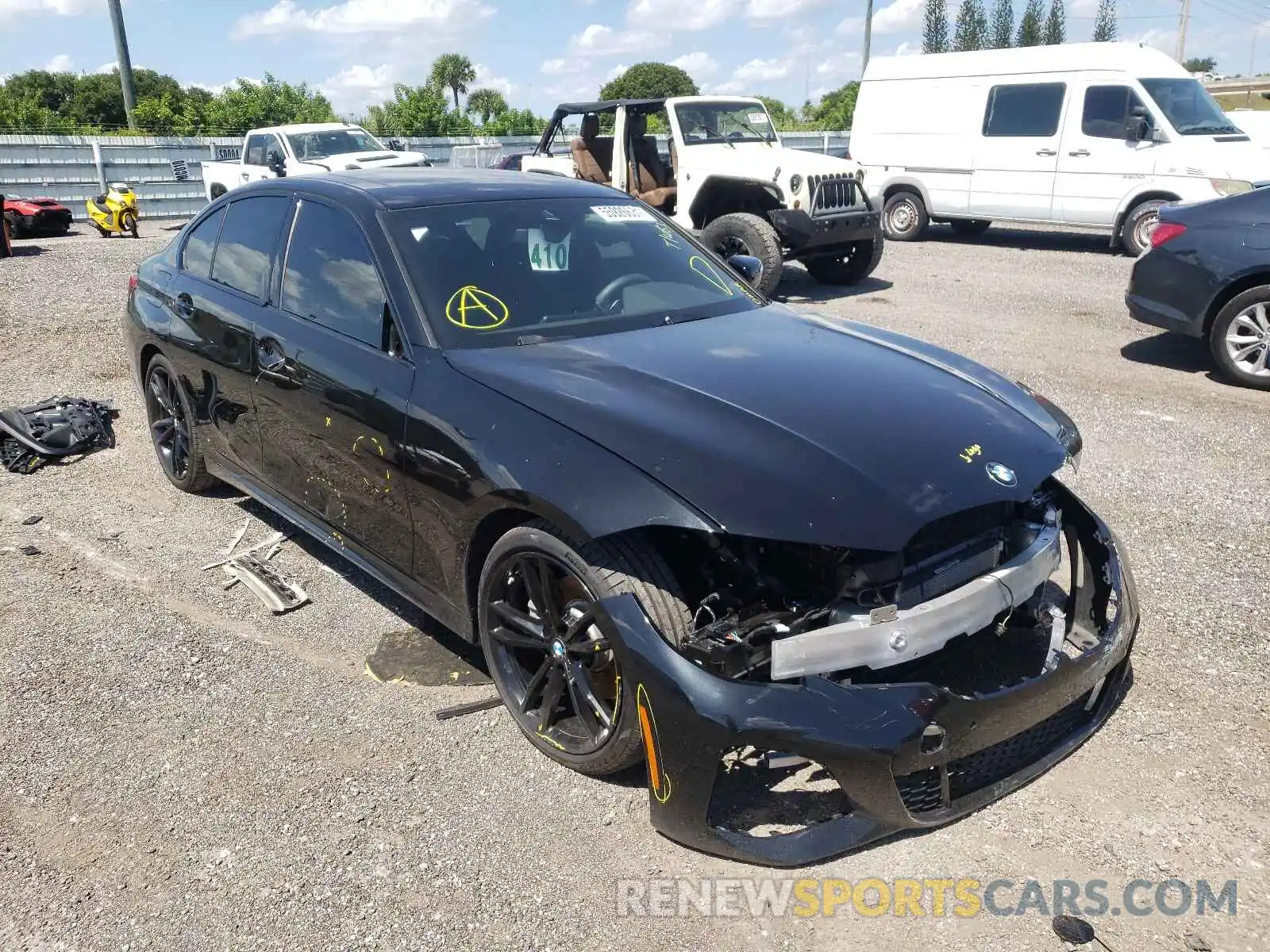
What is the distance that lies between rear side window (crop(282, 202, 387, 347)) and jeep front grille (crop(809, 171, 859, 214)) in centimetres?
710

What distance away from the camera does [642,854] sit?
262cm

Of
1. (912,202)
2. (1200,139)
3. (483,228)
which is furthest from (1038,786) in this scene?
(912,202)

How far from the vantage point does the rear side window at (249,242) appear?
411cm

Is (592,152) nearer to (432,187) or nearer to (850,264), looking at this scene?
(850,264)

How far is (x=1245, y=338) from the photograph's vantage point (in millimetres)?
6719

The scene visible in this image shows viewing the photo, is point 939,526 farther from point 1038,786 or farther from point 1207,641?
point 1207,641

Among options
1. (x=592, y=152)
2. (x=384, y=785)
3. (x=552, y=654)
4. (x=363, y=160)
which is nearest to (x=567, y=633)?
(x=552, y=654)

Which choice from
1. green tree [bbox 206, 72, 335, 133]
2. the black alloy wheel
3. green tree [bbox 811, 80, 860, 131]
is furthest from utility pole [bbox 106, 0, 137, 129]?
the black alloy wheel

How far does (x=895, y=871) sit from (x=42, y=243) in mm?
17684

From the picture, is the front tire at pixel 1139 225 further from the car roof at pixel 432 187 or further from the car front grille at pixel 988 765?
the car front grille at pixel 988 765

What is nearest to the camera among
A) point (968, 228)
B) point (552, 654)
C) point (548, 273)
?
point (552, 654)

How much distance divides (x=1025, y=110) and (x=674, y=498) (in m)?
12.6

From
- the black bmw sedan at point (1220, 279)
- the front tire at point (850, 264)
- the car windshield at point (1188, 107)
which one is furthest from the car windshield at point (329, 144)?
the black bmw sedan at point (1220, 279)

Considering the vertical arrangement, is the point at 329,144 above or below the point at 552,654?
above
